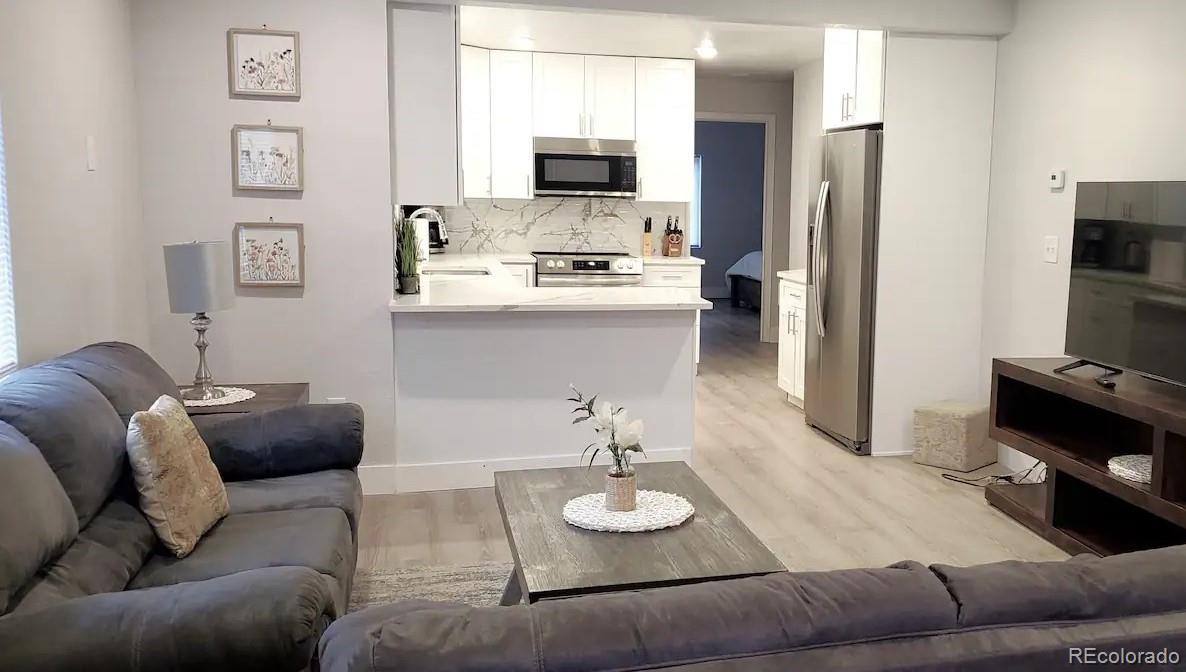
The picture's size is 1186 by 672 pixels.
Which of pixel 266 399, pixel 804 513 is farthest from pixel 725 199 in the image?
pixel 266 399

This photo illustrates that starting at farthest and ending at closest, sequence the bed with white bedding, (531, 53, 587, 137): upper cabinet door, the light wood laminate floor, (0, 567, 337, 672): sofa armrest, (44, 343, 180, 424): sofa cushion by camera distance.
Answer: the bed with white bedding → (531, 53, 587, 137): upper cabinet door → the light wood laminate floor → (44, 343, 180, 424): sofa cushion → (0, 567, 337, 672): sofa armrest

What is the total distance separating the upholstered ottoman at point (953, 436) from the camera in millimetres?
4559

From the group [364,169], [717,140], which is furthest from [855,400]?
[717,140]

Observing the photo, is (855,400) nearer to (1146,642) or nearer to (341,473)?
(341,473)

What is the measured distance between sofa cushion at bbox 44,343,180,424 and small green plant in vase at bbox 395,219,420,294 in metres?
1.49

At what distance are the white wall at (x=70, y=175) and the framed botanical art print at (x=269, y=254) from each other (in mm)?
400

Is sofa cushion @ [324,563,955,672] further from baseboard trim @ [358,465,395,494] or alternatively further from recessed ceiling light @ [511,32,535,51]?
recessed ceiling light @ [511,32,535,51]

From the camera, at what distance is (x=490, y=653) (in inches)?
40.3

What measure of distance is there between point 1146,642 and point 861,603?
1.14 feet

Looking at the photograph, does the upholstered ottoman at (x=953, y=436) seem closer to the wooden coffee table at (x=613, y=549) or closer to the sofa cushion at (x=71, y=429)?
the wooden coffee table at (x=613, y=549)

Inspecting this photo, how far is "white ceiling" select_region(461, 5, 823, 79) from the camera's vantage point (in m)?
5.47

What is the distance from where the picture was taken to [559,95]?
6770mm

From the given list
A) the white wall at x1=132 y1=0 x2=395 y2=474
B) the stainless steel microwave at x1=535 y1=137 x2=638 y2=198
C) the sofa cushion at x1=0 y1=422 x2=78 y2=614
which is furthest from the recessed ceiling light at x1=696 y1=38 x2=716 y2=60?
the sofa cushion at x1=0 y1=422 x2=78 y2=614

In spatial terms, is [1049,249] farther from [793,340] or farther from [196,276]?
[196,276]
